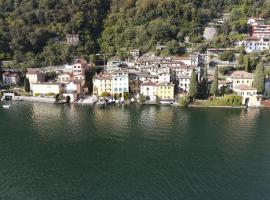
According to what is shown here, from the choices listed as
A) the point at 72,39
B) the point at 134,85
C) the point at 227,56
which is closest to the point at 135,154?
the point at 134,85

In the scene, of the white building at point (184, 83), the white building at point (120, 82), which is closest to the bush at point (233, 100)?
the white building at point (184, 83)

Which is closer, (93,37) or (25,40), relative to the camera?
(25,40)

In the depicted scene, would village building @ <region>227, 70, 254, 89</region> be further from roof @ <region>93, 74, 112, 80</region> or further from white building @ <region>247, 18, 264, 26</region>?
white building @ <region>247, 18, 264, 26</region>

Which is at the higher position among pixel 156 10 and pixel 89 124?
pixel 156 10

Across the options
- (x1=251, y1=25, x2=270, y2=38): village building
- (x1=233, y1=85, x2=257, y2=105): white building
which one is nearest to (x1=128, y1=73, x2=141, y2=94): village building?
(x1=233, y1=85, x2=257, y2=105): white building

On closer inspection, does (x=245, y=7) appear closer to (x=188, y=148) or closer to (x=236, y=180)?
(x=188, y=148)

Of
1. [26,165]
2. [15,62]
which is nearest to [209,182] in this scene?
[26,165]

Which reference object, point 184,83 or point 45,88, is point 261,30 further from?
point 45,88
